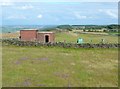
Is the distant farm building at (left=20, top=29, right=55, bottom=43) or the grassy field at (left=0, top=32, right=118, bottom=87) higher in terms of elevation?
the distant farm building at (left=20, top=29, right=55, bottom=43)

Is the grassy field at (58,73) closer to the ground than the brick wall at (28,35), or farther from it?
closer to the ground

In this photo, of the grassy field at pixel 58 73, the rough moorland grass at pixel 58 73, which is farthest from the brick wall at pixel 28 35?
the grassy field at pixel 58 73

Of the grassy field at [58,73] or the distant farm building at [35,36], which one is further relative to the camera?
the distant farm building at [35,36]

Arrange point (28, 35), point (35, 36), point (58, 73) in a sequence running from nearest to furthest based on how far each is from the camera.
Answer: point (58, 73) → point (35, 36) → point (28, 35)

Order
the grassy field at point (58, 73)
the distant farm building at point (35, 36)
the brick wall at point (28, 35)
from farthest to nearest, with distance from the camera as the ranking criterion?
1. the brick wall at point (28, 35)
2. the distant farm building at point (35, 36)
3. the grassy field at point (58, 73)

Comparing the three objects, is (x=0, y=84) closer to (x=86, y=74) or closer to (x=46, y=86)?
(x=46, y=86)

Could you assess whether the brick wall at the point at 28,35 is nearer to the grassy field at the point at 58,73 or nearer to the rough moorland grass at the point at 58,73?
the rough moorland grass at the point at 58,73

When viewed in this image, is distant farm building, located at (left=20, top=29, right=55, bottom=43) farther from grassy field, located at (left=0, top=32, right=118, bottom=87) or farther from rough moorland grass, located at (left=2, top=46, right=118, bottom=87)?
grassy field, located at (left=0, top=32, right=118, bottom=87)

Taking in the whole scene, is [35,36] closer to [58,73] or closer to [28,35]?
[28,35]

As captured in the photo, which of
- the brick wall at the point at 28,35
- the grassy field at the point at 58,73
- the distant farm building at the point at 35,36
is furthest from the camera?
the brick wall at the point at 28,35

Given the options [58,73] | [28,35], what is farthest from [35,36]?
[58,73]

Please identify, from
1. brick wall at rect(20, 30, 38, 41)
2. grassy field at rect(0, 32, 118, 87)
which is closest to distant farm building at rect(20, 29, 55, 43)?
brick wall at rect(20, 30, 38, 41)

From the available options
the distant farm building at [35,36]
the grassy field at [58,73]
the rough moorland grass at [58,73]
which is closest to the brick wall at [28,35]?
the distant farm building at [35,36]

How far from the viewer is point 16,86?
19750mm
